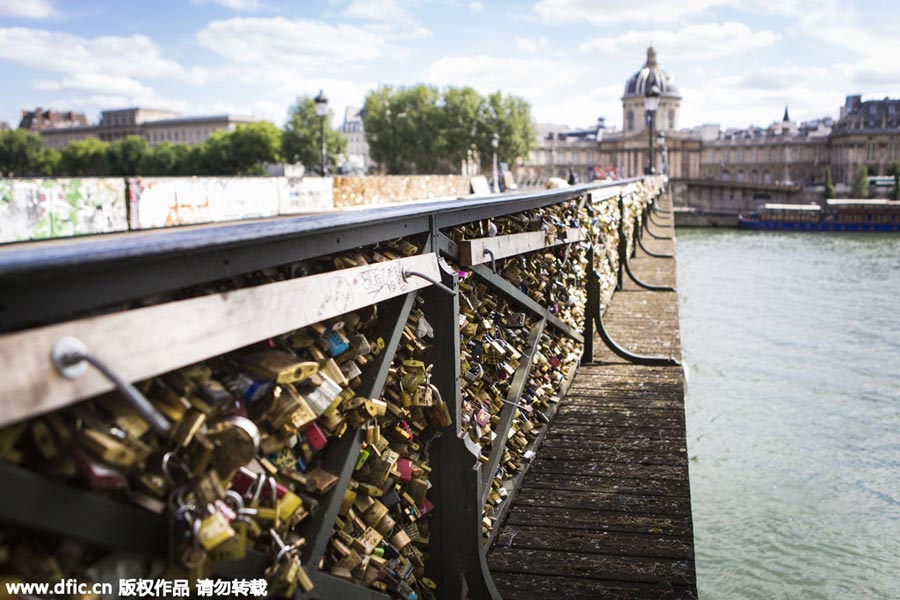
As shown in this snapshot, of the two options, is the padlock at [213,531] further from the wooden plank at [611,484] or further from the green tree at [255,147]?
the green tree at [255,147]

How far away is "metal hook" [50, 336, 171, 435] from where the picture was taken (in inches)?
55.4

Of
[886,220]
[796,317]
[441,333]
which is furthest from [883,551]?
[886,220]

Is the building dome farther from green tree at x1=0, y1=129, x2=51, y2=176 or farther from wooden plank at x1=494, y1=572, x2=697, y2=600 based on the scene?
wooden plank at x1=494, y1=572, x2=697, y2=600

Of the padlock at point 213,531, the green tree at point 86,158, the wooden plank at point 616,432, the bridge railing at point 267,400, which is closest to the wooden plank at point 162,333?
the bridge railing at point 267,400

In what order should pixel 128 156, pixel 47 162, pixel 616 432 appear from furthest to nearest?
pixel 47 162 → pixel 128 156 → pixel 616 432

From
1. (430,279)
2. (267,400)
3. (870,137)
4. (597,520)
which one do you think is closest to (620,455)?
(597,520)

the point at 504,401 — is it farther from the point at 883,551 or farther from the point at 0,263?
the point at 883,551

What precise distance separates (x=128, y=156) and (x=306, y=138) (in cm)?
3770

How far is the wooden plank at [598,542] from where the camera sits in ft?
12.4

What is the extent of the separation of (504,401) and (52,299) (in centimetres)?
340

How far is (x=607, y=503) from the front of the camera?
4.30m

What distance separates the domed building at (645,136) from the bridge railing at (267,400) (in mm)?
135691

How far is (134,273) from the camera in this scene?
5.28ft

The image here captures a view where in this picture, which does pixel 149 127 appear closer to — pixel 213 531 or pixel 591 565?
pixel 591 565
